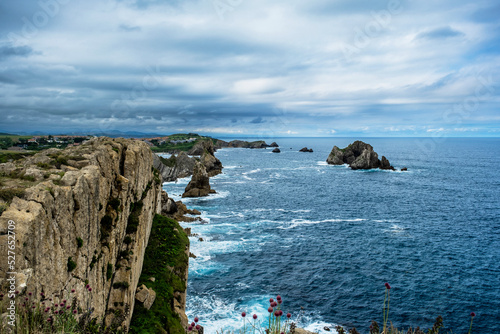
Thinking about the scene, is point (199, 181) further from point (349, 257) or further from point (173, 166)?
point (349, 257)

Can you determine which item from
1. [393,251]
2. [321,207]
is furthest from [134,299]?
[321,207]

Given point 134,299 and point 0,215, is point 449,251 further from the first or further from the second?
point 0,215

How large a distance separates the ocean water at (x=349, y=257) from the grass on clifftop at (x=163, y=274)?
638 centimetres

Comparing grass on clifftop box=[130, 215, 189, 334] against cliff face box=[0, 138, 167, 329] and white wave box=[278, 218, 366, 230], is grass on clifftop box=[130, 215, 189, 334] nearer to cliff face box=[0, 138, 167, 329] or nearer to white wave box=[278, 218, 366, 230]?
cliff face box=[0, 138, 167, 329]

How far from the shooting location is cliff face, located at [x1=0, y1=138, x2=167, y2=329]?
36.7ft

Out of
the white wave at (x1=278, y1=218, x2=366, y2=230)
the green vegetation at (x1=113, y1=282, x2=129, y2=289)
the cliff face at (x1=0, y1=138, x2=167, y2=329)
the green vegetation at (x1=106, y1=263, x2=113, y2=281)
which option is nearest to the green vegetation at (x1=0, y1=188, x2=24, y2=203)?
the cliff face at (x1=0, y1=138, x2=167, y2=329)

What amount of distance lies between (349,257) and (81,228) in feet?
140

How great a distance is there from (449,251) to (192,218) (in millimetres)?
48486

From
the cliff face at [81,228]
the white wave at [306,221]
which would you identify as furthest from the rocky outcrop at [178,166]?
the cliff face at [81,228]

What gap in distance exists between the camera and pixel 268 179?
12412 centimetres

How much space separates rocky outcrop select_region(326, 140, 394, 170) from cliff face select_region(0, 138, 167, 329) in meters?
140

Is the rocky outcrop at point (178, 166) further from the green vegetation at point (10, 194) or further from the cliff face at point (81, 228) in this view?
the green vegetation at point (10, 194)

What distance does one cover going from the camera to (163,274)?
29.7 meters

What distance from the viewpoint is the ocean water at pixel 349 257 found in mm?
34625
